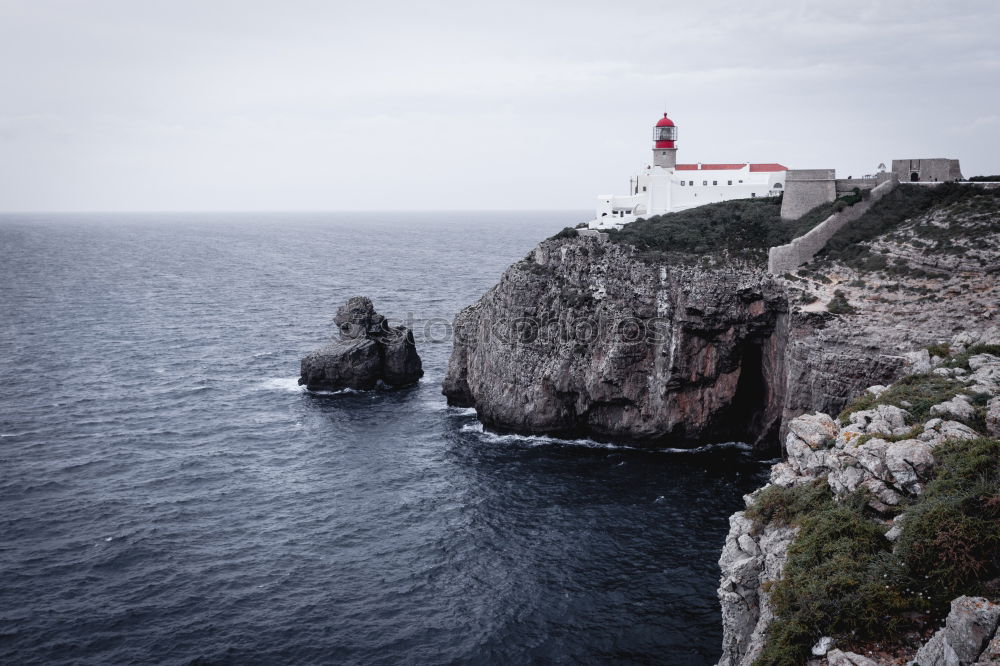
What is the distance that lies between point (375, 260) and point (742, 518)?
161 metres

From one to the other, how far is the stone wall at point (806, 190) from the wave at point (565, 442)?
79.0 feet

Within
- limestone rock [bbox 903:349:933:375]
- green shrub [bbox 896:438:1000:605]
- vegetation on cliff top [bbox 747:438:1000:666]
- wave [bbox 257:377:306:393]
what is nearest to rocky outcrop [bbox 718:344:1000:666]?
vegetation on cliff top [bbox 747:438:1000:666]

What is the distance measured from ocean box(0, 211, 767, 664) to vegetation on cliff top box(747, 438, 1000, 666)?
14.4 meters

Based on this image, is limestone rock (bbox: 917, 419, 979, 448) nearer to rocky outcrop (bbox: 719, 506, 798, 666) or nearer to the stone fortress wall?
rocky outcrop (bbox: 719, 506, 798, 666)

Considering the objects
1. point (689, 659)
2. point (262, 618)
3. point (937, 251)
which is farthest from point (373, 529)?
point (937, 251)

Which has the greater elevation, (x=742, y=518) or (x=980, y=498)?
(x=980, y=498)

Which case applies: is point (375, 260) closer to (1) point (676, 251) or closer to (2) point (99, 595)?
(1) point (676, 251)

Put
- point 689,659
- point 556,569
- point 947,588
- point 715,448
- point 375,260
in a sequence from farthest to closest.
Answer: point 375,260
point 715,448
point 556,569
point 689,659
point 947,588

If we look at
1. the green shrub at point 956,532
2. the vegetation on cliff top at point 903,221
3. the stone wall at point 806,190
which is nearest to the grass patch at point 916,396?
the green shrub at point 956,532

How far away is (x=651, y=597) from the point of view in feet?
122

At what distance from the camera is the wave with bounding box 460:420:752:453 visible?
2234 inches

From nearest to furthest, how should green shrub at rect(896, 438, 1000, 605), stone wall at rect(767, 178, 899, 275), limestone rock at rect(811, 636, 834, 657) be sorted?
green shrub at rect(896, 438, 1000, 605) → limestone rock at rect(811, 636, 834, 657) → stone wall at rect(767, 178, 899, 275)

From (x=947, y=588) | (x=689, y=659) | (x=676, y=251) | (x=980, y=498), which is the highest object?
(x=676, y=251)

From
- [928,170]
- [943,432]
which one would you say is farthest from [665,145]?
[943,432]
